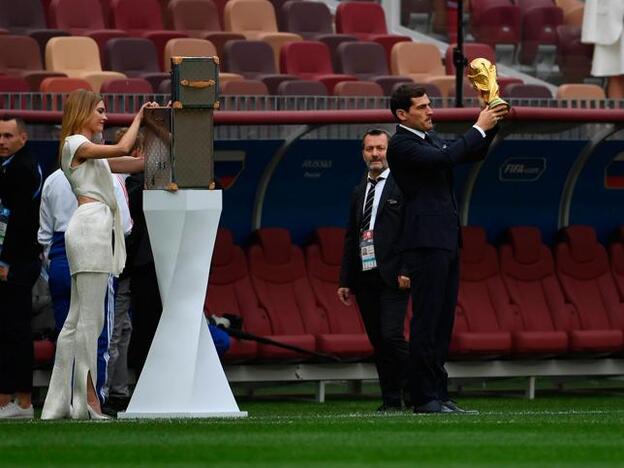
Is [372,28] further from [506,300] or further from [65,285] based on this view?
[65,285]

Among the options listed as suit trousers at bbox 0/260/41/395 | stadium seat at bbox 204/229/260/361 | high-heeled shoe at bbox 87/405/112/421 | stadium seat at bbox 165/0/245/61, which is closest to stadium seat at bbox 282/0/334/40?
stadium seat at bbox 165/0/245/61

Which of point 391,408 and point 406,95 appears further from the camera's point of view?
point 391,408

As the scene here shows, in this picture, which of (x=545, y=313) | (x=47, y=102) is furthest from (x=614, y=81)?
(x=47, y=102)

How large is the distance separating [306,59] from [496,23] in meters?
2.20

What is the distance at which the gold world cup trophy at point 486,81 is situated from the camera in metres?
10.2

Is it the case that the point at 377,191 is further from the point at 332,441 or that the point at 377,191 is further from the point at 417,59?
the point at 417,59

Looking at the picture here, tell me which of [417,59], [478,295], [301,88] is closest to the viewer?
[478,295]

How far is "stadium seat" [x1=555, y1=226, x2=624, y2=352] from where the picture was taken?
49.5ft

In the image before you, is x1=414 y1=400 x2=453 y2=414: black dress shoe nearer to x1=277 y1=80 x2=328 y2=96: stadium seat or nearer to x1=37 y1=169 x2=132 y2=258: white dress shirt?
x1=37 y1=169 x2=132 y2=258: white dress shirt

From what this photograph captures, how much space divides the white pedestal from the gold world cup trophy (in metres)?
1.59

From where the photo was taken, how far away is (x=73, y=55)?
1723 centimetres

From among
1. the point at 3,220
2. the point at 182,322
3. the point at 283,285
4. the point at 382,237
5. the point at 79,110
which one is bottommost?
the point at 283,285

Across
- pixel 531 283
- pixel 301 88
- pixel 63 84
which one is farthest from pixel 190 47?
pixel 531 283

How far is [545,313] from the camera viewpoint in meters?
15.0
